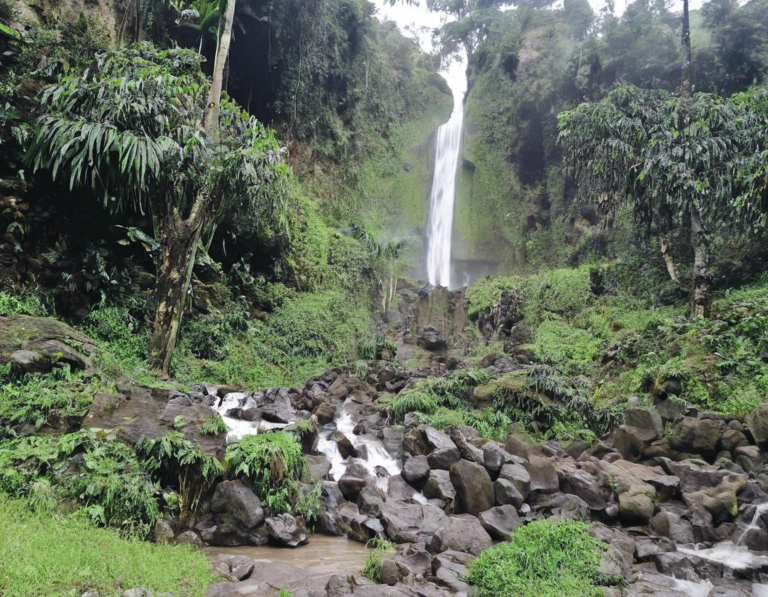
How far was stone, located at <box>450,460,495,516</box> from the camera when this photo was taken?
6.16 m

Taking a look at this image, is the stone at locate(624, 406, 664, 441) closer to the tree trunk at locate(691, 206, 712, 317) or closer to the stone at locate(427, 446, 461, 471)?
the stone at locate(427, 446, 461, 471)

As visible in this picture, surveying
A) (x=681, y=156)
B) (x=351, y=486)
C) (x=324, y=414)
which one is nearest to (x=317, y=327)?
(x=324, y=414)

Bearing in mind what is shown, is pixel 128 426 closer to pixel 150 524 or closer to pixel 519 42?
pixel 150 524

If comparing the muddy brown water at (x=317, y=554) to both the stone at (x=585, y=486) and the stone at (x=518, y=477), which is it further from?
the stone at (x=585, y=486)

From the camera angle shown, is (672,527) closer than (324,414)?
Yes

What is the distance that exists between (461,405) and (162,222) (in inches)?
279

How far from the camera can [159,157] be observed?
9062 mm

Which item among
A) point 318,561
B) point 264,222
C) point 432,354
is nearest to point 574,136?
point 432,354

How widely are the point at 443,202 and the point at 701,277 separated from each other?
2077 cm

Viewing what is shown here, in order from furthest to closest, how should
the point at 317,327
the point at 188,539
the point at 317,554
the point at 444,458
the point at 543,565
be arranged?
the point at 317,327, the point at 444,458, the point at 317,554, the point at 188,539, the point at 543,565

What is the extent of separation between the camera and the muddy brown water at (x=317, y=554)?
186 inches

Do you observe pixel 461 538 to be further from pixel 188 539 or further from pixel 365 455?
pixel 365 455

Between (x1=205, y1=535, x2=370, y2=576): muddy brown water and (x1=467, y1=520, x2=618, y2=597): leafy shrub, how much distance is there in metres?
1.23

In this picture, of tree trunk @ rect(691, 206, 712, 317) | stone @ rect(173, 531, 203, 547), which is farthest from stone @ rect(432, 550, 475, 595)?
tree trunk @ rect(691, 206, 712, 317)
